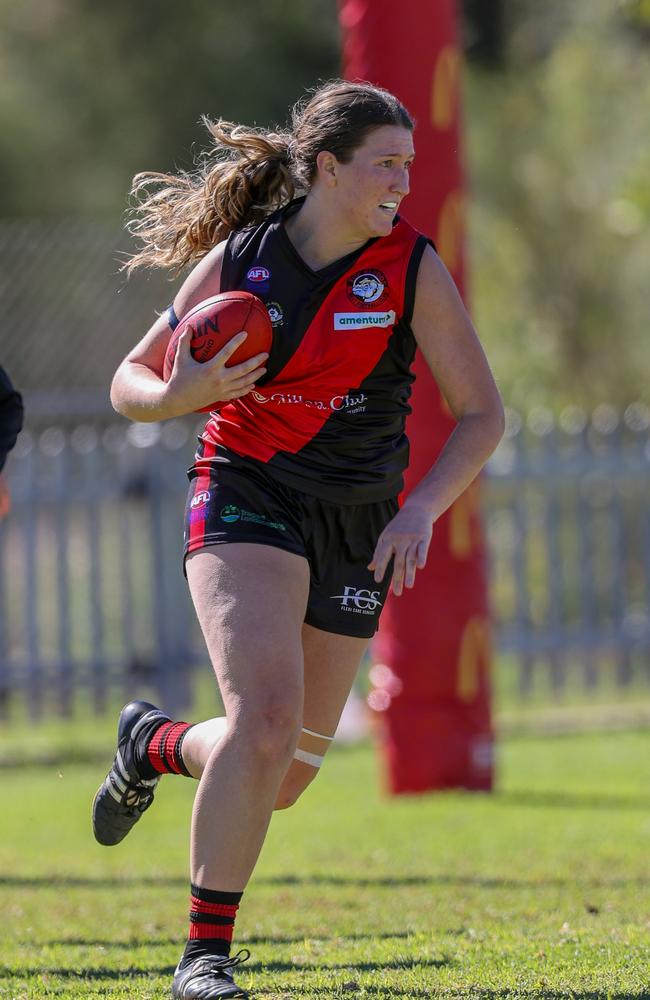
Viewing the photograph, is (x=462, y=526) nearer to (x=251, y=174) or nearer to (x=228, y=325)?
(x=251, y=174)

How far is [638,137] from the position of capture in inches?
744

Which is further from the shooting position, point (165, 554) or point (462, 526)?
point (165, 554)

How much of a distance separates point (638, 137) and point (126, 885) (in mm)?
14618

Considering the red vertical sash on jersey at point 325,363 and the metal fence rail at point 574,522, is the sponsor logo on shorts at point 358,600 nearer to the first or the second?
the red vertical sash on jersey at point 325,363

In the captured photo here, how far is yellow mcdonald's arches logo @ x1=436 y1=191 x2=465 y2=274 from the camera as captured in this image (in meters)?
8.28

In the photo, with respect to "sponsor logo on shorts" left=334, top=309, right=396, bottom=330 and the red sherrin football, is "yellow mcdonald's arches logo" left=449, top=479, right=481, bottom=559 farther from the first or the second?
the red sherrin football

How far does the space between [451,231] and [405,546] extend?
4.83 meters

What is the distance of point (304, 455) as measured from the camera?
13.4 ft

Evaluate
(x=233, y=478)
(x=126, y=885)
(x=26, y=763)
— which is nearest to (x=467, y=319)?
(x=233, y=478)

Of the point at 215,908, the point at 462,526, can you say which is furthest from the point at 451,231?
the point at 215,908

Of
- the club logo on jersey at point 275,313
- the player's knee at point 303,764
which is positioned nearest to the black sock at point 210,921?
the player's knee at point 303,764

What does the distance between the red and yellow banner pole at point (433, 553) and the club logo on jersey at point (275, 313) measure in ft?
13.6

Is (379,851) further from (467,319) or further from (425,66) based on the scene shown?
(425,66)

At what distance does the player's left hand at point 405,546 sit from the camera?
3803 millimetres
